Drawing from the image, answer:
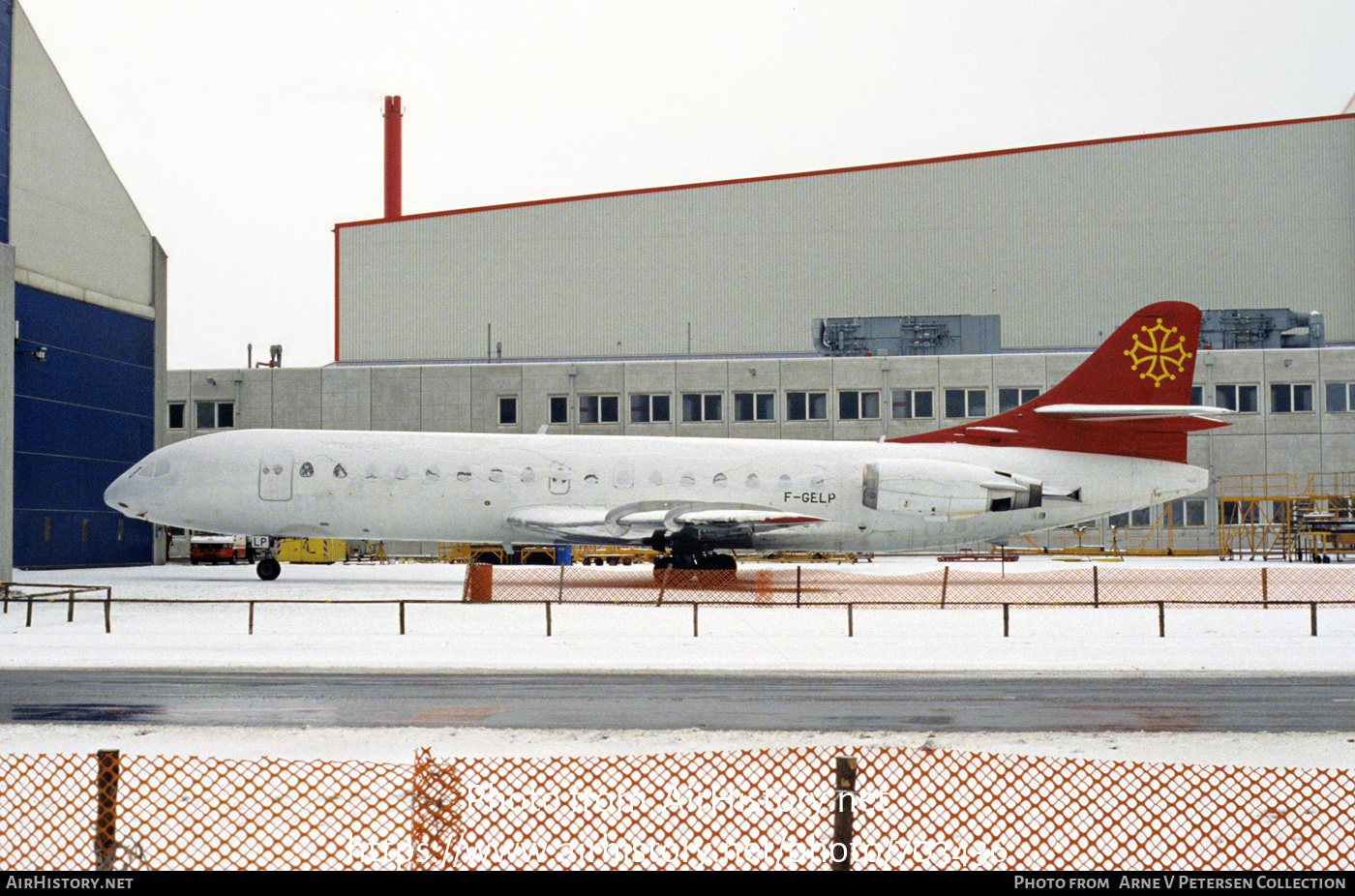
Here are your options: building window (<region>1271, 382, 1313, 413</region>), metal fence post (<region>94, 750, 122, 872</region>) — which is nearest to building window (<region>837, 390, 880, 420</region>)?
building window (<region>1271, 382, 1313, 413</region>)

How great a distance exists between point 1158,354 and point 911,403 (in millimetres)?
21946

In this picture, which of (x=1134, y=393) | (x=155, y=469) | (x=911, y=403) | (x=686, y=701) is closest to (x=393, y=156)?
(x=911, y=403)

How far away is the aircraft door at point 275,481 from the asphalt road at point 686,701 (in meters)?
15.4

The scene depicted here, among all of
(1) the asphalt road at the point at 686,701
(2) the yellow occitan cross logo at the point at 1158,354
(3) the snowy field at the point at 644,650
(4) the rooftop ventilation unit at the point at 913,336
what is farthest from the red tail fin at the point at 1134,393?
(4) the rooftop ventilation unit at the point at 913,336

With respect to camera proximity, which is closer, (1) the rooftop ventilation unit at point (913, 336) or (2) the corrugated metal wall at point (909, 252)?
(2) the corrugated metal wall at point (909, 252)

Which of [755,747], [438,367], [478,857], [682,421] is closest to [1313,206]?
[682,421]

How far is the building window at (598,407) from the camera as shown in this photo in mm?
54562

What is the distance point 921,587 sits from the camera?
29359mm

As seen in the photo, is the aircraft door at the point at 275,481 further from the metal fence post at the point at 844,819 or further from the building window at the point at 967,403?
the building window at the point at 967,403

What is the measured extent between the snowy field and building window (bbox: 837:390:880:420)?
28.9 meters

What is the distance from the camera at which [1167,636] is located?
20609mm

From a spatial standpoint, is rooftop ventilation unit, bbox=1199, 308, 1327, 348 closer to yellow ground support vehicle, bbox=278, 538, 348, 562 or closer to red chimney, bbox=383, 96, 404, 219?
yellow ground support vehicle, bbox=278, 538, 348, 562

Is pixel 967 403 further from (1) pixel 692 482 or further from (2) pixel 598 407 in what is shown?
(1) pixel 692 482

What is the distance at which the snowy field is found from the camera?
36.4 feet
